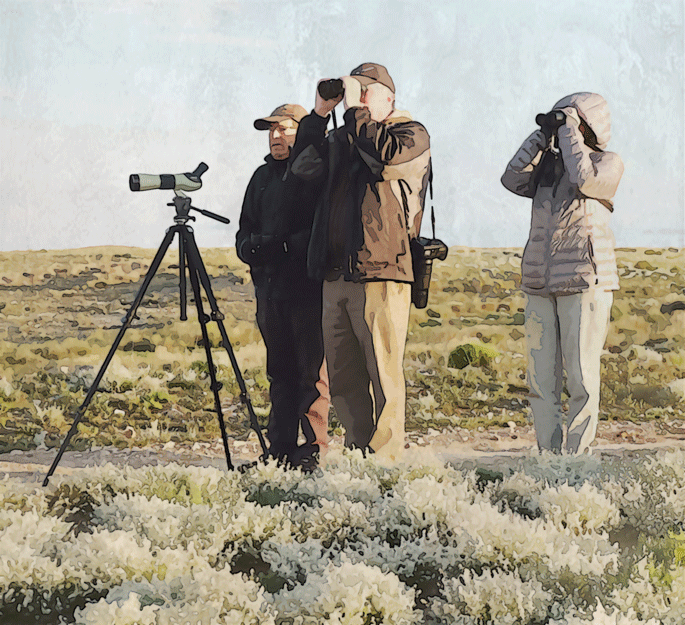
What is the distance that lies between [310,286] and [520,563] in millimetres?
2330

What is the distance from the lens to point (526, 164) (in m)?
4.72

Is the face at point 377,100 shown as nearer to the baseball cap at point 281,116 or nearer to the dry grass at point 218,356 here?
the baseball cap at point 281,116

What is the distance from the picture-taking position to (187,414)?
782 centimetres

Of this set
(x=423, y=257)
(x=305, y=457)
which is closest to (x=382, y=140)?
(x=423, y=257)

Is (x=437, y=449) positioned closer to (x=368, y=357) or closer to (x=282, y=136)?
(x=368, y=357)

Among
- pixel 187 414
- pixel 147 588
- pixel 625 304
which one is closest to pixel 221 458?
pixel 187 414

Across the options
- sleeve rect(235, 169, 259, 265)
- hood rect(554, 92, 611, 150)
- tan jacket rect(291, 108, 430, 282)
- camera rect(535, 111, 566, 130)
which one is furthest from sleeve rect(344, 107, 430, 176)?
sleeve rect(235, 169, 259, 265)

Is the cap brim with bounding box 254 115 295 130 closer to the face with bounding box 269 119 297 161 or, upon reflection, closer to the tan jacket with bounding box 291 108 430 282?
the face with bounding box 269 119 297 161

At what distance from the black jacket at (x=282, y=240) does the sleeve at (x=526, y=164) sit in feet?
3.78

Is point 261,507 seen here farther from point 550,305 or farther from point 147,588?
point 550,305

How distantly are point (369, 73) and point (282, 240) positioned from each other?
3.66 feet

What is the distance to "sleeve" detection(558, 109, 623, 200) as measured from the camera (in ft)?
14.6

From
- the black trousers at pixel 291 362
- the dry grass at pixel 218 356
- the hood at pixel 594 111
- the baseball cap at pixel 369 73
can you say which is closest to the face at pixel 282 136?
the baseball cap at pixel 369 73

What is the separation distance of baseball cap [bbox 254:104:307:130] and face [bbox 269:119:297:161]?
2cm
